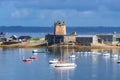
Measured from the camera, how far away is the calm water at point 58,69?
52.5 meters

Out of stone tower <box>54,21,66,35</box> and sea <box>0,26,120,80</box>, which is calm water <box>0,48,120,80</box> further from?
stone tower <box>54,21,66,35</box>

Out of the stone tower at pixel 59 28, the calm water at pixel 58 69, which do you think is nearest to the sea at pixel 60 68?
the calm water at pixel 58 69

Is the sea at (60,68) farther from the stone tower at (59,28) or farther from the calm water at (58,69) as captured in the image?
the stone tower at (59,28)

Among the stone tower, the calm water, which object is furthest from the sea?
the stone tower

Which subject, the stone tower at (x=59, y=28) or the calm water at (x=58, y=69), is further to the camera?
the stone tower at (x=59, y=28)

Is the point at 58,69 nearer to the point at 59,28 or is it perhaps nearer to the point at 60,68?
the point at 60,68

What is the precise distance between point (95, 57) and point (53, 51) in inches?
416

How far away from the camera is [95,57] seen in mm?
72062

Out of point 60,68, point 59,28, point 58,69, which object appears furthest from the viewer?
point 59,28

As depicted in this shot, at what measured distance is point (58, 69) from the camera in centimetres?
5912

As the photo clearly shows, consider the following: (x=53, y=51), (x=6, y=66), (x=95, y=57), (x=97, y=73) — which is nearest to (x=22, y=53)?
(x=53, y=51)

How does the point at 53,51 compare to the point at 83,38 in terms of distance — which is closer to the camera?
the point at 53,51

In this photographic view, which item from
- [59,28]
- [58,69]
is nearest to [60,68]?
[58,69]

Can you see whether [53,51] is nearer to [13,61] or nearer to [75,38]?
[75,38]
